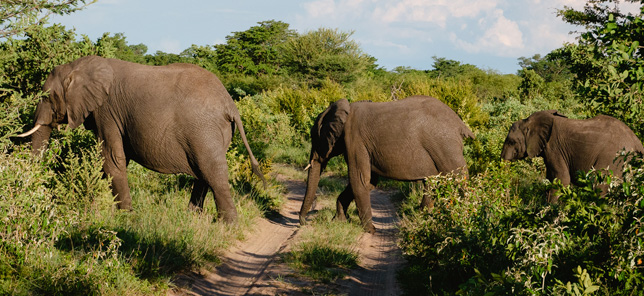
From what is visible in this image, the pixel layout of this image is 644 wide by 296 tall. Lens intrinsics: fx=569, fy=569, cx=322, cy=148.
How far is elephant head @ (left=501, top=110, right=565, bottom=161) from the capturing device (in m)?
9.16

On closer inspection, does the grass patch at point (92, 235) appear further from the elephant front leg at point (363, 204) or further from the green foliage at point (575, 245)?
the green foliage at point (575, 245)

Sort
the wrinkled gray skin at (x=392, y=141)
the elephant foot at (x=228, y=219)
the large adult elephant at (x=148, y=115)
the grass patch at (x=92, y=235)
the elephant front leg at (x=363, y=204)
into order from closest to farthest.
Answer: the grass patch at (x=92, y=235) < the large adult elephant at (x=148, y=115) < the elephant foot at (x=228, y=219) < the wrinkled gray skin at (x=392, y=141) < the elephant front leg at (x=363, y=204)

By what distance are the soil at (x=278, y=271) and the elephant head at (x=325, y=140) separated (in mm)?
575

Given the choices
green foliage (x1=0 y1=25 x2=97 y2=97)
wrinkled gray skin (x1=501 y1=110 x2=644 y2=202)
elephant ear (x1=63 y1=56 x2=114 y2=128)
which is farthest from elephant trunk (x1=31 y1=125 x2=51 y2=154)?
wrinkled gray skin (x1=501 y1=110 x2=644 y2=202)

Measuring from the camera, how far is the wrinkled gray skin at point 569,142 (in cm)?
820

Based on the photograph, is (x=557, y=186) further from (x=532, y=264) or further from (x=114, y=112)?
(x=114, y=112)

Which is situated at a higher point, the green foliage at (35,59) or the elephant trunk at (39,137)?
the green foliage at (35,59)

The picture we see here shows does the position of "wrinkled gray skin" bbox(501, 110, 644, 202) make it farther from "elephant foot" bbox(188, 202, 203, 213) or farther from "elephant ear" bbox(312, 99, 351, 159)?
"elephant foot" bbox(188, 202, 203, 213)

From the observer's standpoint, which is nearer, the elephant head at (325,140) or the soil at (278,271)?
the soil at (278,271)

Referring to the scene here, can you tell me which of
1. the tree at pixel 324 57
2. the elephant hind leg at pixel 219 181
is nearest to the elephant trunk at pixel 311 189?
the elephant hind leg at pixel 219 181

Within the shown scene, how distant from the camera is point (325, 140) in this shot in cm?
854

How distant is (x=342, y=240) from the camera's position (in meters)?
7.02

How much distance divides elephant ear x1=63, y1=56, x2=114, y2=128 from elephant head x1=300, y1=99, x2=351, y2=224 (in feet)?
10.0

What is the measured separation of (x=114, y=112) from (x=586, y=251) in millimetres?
6008
